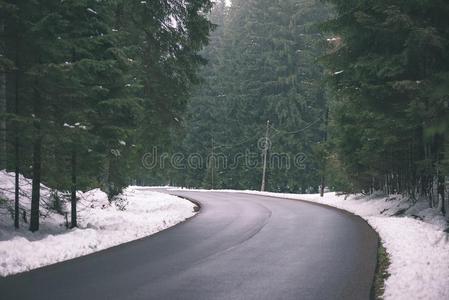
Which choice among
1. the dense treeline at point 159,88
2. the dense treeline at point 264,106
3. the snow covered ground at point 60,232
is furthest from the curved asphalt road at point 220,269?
the dense treeline at point 264,106

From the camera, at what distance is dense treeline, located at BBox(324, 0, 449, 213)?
44.5 ft

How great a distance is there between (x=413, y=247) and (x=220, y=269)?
478 centimetres

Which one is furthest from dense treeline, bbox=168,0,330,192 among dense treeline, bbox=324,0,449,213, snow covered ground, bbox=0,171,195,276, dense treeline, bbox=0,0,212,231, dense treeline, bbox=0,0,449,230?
dense treeline, bbox=0,0,212,231

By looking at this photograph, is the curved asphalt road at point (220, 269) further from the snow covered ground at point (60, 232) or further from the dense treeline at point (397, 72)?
the dense treeline at point (397, 72)

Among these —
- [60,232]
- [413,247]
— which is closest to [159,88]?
[60,232]

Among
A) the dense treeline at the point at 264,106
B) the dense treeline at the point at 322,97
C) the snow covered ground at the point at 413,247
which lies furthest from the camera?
the dense treeline at the point at 264,106

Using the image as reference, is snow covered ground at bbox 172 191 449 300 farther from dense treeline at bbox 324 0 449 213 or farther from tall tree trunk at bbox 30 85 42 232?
tall tree trunk at bbox 30 85 42 232

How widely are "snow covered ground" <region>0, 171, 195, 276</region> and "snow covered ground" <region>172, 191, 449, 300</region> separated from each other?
23.1ft

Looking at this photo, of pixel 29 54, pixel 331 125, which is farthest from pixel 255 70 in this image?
pixel 29 54

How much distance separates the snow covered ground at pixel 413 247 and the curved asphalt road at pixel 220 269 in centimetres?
52

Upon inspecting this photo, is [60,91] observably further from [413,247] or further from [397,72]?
[397,72]

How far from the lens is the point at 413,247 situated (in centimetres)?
1099

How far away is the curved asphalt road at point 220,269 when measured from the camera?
7.78 meters

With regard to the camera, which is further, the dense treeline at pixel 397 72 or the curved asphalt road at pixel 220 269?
the dense treeline at pixel 397 72
